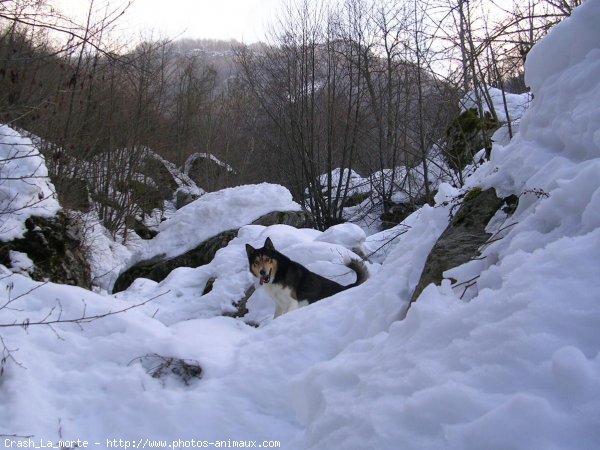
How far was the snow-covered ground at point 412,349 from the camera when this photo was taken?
66.1 inches

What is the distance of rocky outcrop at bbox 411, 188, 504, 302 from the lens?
3289mm

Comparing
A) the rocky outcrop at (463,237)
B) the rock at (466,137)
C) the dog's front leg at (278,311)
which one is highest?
the rock at (466,137)

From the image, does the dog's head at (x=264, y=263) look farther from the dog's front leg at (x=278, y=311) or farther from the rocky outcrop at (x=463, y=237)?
the rocky outcrop at (x=463, y=237)

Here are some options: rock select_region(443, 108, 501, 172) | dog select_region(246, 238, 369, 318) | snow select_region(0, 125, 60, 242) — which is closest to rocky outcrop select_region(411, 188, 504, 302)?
dog select_region(246, 238, 369, 318)

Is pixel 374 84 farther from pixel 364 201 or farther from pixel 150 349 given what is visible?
pixel 150 349

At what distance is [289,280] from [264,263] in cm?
44

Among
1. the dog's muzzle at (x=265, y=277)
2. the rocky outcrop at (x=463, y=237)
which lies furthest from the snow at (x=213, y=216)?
the rocky outcrop at (x=463, y=237)

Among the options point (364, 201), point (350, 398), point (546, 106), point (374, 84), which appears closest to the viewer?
point (350, 398)

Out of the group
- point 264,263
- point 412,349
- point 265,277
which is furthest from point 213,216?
point 412,349

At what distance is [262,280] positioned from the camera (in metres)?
6.79

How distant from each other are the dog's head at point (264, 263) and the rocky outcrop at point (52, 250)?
2.77 meters

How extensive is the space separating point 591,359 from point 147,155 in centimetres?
1798

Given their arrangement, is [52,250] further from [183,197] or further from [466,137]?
[183,197]

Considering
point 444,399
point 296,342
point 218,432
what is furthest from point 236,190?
point 444,399
